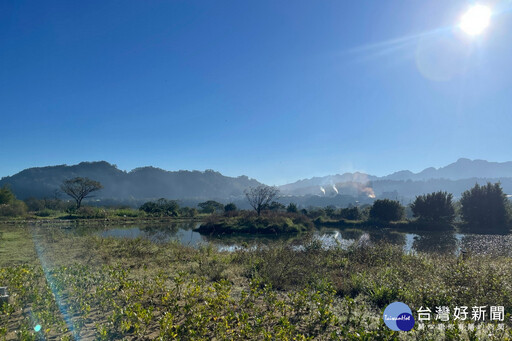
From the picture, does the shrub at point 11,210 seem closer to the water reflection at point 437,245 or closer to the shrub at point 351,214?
the water reflection at point 437,245

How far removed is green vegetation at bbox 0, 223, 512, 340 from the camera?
3.41m

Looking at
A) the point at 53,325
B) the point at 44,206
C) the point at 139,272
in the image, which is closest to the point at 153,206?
the point at 44,206

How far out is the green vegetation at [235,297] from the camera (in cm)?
341

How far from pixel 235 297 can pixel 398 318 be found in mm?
2748

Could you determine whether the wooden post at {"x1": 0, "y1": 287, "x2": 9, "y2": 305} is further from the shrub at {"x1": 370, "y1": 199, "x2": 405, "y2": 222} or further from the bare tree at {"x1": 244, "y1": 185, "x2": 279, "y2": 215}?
the shrub at {"x1": 370, "y1": 199, "x2": 405, "y2": 222}

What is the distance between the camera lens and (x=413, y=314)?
4.23 meters

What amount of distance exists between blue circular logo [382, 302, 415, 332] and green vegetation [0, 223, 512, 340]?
17cm

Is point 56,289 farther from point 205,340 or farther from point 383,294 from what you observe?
point 383,294

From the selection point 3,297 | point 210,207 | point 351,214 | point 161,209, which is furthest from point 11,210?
point 351,214

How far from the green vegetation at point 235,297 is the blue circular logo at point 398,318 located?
0.55 feet

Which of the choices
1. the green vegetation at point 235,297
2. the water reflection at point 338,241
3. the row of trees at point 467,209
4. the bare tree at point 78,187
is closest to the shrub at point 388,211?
Result: the row of trees at point 467,209

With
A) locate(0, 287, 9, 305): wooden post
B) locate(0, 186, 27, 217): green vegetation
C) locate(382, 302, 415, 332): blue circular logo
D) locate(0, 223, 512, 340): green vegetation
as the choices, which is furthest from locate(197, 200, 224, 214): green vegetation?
locate(382, 302, 415, 332): blue circular logo

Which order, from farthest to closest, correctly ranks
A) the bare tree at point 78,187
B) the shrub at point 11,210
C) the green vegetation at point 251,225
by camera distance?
the bare tree at point 78,187
the shrub at point 11,210
the green vegetation at point 251,225

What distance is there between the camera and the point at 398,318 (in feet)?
12.6
